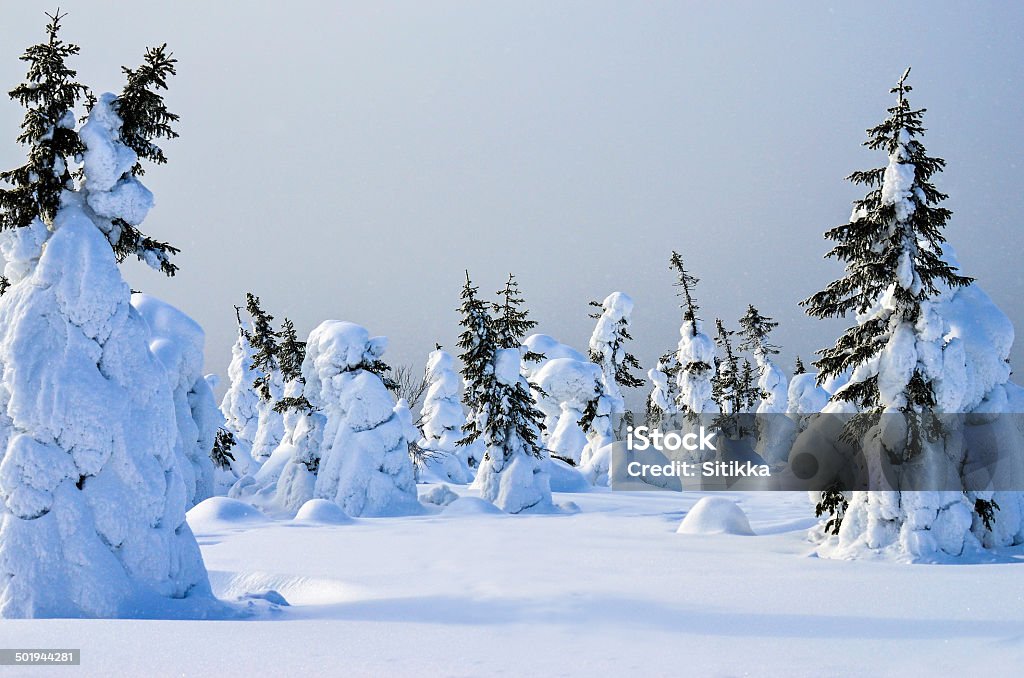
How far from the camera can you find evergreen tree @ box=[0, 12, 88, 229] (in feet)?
33.6

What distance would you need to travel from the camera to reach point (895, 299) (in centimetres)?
1517

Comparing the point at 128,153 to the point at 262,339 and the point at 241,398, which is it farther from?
the point at 241,398

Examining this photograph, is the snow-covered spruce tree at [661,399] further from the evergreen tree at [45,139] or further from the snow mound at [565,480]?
the evergreen tree at [45,139]

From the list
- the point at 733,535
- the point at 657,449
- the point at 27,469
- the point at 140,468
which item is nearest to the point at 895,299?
the point at 733,535

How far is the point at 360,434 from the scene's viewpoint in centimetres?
2566

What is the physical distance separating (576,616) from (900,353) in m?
9.11

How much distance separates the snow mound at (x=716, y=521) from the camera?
58.9 feet

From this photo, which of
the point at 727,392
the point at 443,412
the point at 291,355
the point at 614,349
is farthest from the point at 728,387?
the point at 291,355

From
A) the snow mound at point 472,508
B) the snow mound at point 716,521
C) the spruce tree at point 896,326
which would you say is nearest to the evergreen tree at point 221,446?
the snow mound at point 472,508

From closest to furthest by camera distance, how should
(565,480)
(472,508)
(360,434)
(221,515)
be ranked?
(221,515)
(472,508)
(360,434)
(565,480)

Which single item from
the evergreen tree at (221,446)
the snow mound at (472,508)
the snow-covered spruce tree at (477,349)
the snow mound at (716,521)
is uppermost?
the snow-covered spruce tree at (477,349)

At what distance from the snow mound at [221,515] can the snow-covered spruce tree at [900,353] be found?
15092 mm

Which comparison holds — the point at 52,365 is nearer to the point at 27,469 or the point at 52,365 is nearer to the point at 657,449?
the point at 27,469

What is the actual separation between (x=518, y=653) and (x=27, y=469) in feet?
20.7
